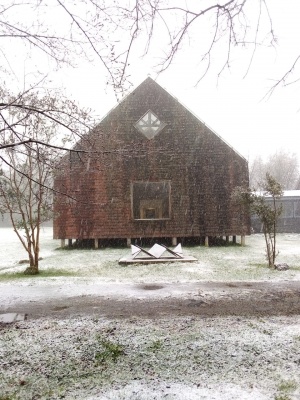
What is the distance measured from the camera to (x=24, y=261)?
1412cm

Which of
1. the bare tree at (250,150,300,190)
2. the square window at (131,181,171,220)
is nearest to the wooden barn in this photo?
the square window at (131,181,171,220)

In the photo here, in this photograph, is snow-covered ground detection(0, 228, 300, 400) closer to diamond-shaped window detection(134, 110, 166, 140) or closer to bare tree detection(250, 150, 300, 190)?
diamond-shaped window detection(134, 110, 166, 140)

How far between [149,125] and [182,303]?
12553 millimetres

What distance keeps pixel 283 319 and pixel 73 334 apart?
11.8 ft

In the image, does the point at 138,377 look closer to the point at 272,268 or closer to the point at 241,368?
the point at 241,368

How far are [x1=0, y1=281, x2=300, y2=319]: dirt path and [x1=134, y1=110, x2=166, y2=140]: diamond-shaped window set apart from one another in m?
11.0

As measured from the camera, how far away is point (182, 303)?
23.6 ft

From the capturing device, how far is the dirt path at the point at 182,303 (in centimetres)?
658

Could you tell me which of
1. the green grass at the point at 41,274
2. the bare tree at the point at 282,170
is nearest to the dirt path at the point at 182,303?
the green grass at the point at 41,274

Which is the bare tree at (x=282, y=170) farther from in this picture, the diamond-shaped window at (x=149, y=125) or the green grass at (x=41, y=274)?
the green grass at (x=41, y=274)

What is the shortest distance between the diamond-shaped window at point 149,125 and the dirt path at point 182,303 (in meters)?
11.0

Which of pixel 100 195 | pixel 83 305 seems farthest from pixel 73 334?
pixel 100 195

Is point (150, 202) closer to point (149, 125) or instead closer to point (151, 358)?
point (149, 125)

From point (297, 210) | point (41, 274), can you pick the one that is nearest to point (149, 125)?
point (41, 274)
